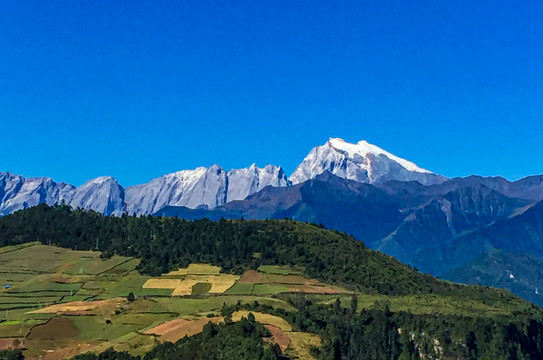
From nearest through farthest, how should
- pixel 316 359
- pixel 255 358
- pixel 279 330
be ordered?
pixel 255 358
pixel 316 359
pixel 279 330

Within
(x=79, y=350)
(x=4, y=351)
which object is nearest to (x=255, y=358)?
(x=79, y=350)

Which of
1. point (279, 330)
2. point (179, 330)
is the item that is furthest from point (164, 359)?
point (279, 330)

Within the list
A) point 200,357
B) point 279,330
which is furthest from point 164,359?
point 279,330

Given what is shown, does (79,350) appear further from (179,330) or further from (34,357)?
(179,330)

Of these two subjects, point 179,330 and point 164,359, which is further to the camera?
point 179,330

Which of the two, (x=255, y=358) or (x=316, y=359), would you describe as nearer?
(x=255, y=358)

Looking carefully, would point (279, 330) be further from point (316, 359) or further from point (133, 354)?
point (133, 354)

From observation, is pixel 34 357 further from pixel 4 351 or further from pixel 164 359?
pixel 164 359

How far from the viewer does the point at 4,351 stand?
191500mm

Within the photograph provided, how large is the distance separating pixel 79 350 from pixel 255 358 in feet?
172

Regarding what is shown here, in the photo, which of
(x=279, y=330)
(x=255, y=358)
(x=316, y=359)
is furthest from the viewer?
(x=279, y=330)

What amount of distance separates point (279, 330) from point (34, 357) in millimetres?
65658

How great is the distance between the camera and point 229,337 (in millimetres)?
186750

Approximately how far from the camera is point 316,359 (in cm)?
18612
